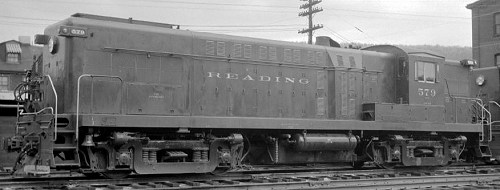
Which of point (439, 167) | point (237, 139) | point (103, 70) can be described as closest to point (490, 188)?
point (439, 167)

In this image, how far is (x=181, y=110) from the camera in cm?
1172

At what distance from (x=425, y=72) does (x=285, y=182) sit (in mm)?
6626

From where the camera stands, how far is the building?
38.1 m

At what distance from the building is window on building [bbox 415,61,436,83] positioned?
2535cm

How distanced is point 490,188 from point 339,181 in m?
3.27

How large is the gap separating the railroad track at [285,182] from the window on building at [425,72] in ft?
9.12

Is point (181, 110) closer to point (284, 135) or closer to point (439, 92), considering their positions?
point (284, 135)

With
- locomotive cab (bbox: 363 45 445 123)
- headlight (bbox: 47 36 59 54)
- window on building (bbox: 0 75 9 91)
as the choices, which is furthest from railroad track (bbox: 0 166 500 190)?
window on building (bbox: 0 75 9 91)

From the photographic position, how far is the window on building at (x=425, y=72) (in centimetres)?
1490

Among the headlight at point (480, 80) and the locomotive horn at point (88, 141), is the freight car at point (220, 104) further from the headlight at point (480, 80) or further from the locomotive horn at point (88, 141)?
the headlight at point (480, 80)

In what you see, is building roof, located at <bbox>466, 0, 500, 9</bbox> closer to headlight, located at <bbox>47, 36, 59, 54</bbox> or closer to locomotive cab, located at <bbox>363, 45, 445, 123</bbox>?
locomotive cab, located at <bbox>363, 45, 445, 123</bbox>

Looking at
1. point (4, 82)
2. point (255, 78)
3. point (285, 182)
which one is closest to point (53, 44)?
point (255, 78)

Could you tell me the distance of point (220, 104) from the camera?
1232 centimetres

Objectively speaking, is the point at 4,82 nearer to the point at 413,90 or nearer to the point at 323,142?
the point at 323,142
